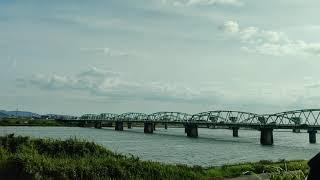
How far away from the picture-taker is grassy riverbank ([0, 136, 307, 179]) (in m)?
22.9

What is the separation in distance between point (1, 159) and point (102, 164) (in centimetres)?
455

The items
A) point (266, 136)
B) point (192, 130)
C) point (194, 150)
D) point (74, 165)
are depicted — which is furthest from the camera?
point (192, 130)

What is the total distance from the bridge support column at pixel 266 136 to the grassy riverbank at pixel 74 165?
123062 millimetres

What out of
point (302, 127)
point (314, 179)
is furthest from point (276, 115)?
point (314, 179)

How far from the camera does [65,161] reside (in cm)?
2502

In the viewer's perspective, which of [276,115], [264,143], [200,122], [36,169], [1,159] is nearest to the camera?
[36,169]

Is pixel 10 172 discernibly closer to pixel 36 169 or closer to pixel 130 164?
pixel 36 169

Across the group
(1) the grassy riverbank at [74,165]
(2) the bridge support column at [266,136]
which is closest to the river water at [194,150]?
(1) the grassy riverbank at [74,165]

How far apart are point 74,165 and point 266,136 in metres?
139

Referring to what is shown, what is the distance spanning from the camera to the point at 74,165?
23984 millimetres

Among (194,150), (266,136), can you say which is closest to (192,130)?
(266,136)

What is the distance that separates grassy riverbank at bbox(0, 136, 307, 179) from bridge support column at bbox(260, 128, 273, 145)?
12306 cm

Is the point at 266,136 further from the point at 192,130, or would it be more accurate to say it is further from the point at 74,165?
the point at 74,165

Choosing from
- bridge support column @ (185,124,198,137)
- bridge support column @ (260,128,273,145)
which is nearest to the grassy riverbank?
bridge support column @ (260,128,273,145)
